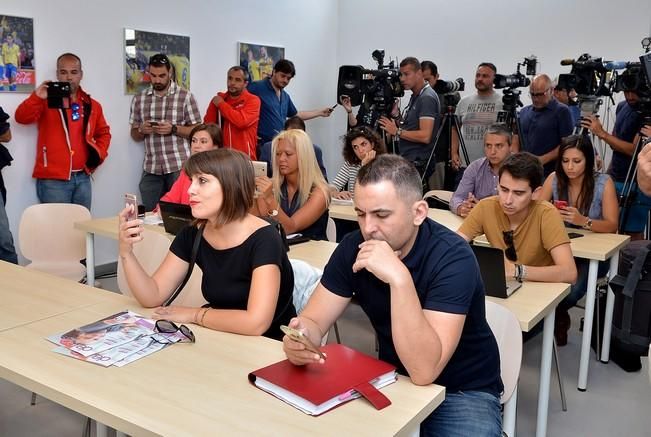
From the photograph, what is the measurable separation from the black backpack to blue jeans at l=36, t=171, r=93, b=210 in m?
3.75

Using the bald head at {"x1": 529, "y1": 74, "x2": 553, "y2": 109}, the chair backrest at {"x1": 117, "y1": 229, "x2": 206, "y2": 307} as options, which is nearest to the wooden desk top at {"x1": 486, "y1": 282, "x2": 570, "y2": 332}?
the chair backrest at {"x1": 117, "y1": 229, "x2": 206, "y2": 307}

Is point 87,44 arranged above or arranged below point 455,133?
above

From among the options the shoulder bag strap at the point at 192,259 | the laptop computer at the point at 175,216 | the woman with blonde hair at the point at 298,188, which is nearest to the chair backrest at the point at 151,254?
the shoulder bag strap at the point at 192,259

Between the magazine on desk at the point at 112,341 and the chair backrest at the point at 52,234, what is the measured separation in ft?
6.19

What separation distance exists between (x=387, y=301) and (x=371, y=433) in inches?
18.4

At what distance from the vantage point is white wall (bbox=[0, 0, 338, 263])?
481 cm

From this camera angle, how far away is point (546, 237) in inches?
115

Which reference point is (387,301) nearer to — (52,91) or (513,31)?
(52,91)

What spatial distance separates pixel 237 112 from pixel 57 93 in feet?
5.30

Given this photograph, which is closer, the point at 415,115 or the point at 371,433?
the point at 371,433

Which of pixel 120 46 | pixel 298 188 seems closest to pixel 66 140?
pixel 120 46

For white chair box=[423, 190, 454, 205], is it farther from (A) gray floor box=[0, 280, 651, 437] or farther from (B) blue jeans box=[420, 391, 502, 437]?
(B) blue jeans box=[420, 391, 502, 437]

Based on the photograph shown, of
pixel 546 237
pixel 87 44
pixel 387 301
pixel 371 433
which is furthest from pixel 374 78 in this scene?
pixel 371 433

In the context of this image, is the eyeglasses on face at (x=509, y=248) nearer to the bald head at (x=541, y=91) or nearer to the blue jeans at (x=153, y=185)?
the bald head at (x=541, y=91)
